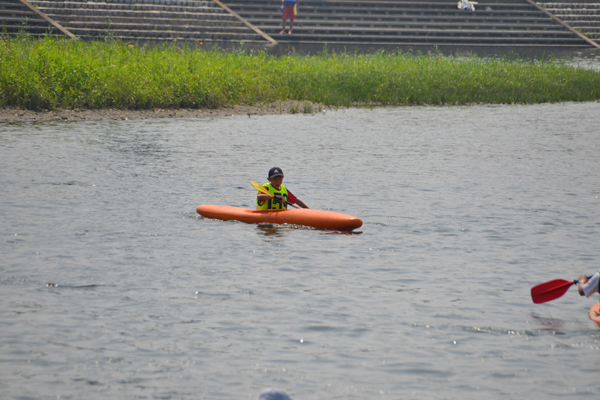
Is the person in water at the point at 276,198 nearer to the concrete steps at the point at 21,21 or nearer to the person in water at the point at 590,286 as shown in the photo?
the person in water at the point at 590,286

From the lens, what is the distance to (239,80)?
965 inches

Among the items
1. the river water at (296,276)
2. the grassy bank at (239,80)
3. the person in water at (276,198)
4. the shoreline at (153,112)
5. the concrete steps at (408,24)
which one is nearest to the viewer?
the river water at (296,276)

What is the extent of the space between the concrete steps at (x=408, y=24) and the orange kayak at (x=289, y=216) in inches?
1034

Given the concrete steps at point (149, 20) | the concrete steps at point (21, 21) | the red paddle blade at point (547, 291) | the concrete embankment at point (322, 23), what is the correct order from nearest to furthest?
the red paddle blade at point (547, 291), the concrete steps at point (21, 21), the concrete steps at point (149, 20), the concrete embankment at point (322, 23)

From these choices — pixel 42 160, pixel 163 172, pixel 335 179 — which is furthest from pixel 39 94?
pixel 335 179

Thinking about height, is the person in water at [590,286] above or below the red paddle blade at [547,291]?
above

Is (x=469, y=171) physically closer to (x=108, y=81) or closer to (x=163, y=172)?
(x=163, y=172)

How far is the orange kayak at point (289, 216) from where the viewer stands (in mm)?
10305

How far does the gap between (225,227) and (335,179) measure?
13.7 ft

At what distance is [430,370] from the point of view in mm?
5902

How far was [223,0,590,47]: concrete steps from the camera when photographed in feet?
123

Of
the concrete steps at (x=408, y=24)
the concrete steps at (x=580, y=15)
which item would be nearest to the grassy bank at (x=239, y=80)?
the concrete steps at (x=408, y=24)

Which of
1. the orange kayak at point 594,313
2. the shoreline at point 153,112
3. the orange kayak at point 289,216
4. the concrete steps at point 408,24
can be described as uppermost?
the concrete steps at point 408,24

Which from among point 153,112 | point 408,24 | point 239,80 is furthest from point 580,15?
point 153,112
